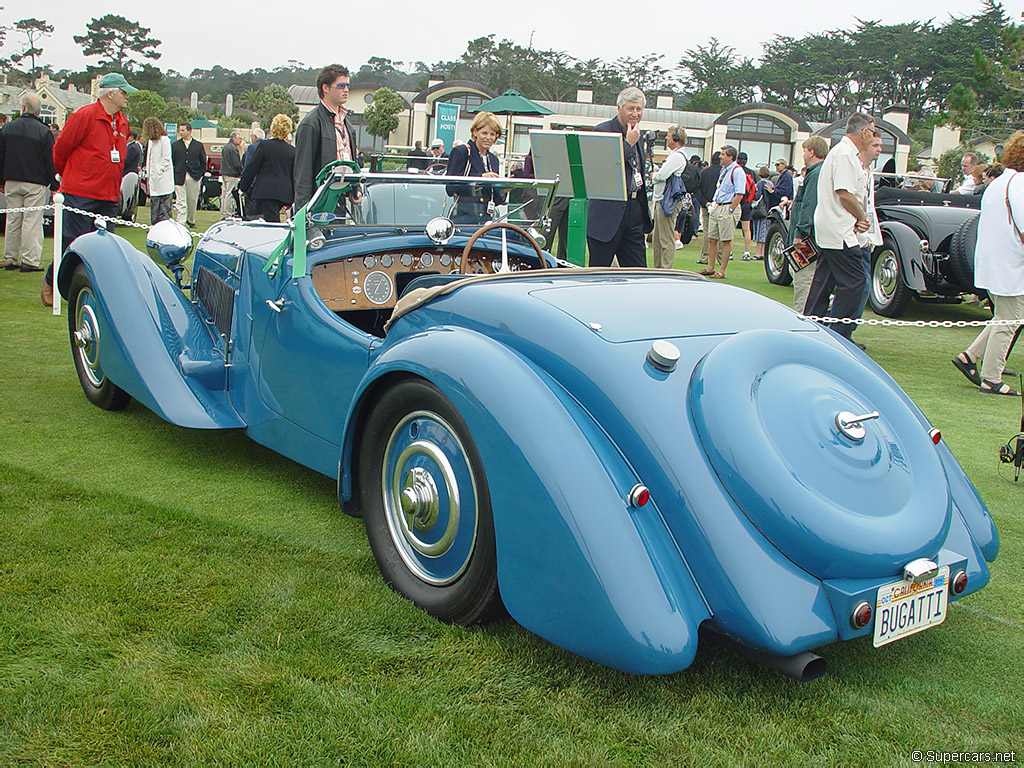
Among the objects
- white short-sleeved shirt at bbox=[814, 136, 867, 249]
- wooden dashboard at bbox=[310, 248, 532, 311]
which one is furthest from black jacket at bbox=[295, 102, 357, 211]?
white short-sleeved shirt at bbox=[814, 136, 867, 249]

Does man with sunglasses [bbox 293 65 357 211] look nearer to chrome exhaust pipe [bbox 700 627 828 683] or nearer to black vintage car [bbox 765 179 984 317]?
chrome exhaust pipe [bbox 700 627 828 683]

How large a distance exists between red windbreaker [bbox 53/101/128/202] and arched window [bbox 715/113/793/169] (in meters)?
50.2

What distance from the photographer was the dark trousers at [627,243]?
249 inches

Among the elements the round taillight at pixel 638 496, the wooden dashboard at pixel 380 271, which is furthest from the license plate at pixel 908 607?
the wooden dashboard at pixel 380 271

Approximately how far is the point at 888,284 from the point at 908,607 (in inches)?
322

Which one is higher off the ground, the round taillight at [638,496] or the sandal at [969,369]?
the round taillight at [638,496]

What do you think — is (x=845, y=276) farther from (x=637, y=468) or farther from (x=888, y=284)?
(x=637, y=468)

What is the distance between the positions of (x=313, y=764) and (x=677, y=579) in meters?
0.94

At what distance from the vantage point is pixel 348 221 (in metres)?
3.89

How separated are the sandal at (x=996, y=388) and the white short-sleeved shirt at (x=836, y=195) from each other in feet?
4.47

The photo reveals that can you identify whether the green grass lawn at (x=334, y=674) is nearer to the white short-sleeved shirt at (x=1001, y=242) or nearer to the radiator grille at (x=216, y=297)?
the radiator grille at (x=216, y=297)

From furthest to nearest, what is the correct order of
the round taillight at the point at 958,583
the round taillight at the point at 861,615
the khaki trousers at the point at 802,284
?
the khaki trousers at the point at 802,284 → the round taillight at the point at 958,583 → the round taillight at the point at 861,615

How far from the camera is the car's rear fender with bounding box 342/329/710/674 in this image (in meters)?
2.04

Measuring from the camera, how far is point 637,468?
7.46 feet
